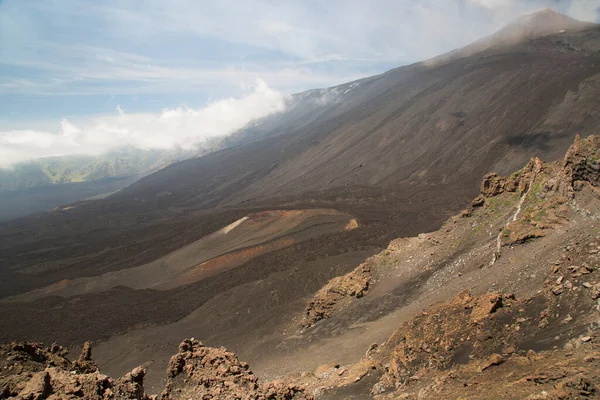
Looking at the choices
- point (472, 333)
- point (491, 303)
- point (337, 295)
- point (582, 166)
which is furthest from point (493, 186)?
point (472, 333)

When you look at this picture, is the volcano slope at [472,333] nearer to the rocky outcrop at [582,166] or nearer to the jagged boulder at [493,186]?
the rocky outcrop at [582,166]

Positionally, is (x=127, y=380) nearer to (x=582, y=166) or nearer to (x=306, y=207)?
(x=582, y=166)

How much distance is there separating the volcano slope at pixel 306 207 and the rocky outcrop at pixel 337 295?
2.92 feet

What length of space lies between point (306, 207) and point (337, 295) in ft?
90.1

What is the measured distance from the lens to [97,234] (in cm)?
6444

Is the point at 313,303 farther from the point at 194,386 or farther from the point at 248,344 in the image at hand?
the point at 194,386

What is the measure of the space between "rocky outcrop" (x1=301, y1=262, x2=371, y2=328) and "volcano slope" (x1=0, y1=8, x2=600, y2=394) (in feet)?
2.92

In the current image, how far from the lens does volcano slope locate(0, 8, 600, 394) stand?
73.8 feet

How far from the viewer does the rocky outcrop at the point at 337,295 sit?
17703mm

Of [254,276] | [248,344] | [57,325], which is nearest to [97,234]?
[57,325]

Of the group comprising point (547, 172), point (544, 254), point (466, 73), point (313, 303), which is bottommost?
point (313, 303)

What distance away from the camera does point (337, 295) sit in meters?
18.3

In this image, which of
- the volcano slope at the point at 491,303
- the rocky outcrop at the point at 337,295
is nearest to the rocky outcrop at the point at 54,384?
the volcano slope at the point at 491,303

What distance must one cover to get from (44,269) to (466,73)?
80.7 m
